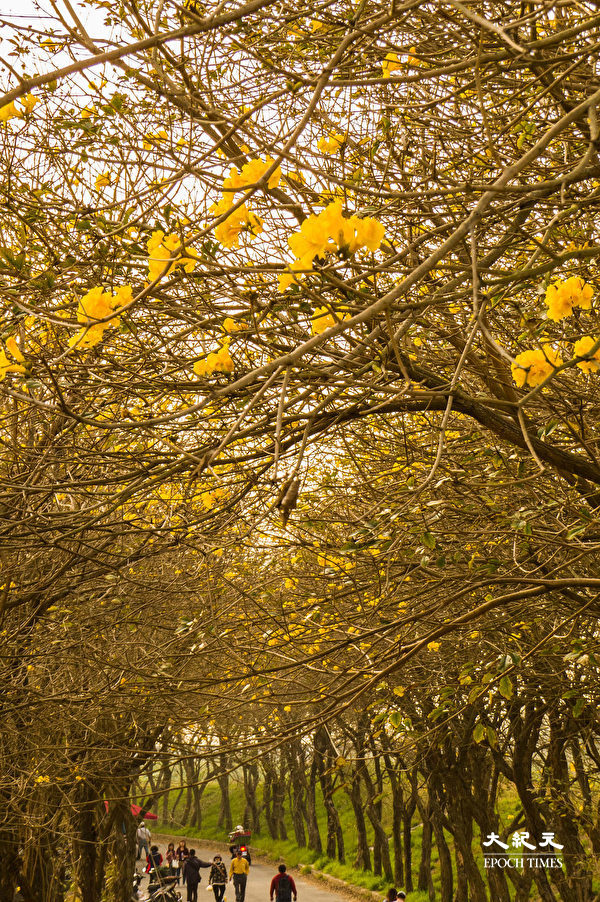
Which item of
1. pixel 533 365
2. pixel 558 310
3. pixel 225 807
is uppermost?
pixel 558 310

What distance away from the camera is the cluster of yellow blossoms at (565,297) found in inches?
103

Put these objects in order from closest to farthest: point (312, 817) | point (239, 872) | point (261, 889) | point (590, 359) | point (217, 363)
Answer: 1. point (590, 359)
2. point (217, 363)
3. point (239, 872)
4. point (261, 889)
5. point (312, 817)

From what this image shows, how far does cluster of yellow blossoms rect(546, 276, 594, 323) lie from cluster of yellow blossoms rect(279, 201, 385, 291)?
89cm

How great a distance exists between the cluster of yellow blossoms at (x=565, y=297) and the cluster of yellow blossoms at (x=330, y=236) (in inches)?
35.0

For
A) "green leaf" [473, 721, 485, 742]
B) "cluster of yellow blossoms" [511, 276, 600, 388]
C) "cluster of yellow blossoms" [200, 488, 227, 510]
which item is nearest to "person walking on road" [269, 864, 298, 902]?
"cluster of yellow blossoms" [200, 488, 227, 510]

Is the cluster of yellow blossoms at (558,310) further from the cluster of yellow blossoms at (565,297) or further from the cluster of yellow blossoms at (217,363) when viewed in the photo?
the cluster of yellow blossoms at (217,363)

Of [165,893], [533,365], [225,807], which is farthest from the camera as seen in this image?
[225,807]

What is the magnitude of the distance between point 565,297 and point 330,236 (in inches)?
40.9

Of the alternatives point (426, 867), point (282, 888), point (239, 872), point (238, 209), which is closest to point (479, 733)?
point (238, 209)

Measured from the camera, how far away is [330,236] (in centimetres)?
192

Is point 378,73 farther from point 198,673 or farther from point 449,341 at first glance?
point 198,673

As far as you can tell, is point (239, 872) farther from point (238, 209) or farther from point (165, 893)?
point (238, 209)

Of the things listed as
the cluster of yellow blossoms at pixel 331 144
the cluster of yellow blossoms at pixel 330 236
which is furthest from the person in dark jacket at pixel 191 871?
the cluster of yellow blossoms at pixel 330 236

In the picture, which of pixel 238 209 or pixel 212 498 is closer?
pixel 238 209
